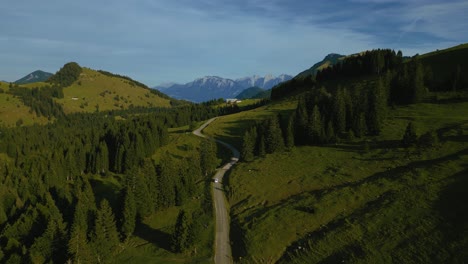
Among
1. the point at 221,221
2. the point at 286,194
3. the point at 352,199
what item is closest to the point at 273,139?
the point at 286,194

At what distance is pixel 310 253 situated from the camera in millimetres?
49344

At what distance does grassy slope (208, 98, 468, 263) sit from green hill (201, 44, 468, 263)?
0.15 metres

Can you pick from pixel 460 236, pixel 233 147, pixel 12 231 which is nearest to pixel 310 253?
pixel 460 236

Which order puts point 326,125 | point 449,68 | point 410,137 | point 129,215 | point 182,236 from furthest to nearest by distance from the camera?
point 449,68, point 326,125, point 410,137, point 129,215, point 182,236

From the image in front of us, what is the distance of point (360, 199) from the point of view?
197 feet

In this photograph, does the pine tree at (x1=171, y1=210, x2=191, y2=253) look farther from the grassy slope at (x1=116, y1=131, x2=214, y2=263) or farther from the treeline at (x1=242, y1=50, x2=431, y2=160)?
the treeline at (x1=242, y1=50, x2=431, y2=160)

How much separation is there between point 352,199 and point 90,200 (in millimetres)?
60510

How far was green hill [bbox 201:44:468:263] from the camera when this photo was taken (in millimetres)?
46500

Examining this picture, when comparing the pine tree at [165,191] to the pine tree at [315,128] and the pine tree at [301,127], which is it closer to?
the pine tree at [301,127]

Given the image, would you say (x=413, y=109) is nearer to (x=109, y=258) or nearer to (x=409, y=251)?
(x=409, y=251)

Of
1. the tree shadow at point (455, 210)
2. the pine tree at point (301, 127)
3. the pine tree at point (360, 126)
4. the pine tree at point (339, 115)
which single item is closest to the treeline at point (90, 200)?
the pine tree at point (301, 127)

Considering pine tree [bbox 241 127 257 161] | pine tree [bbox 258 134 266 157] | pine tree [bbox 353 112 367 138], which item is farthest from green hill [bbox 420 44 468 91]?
pine tree [bbox 241 127 257 161]

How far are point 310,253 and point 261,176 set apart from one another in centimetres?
3351

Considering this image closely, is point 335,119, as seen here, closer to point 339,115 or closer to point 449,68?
point 339,115
